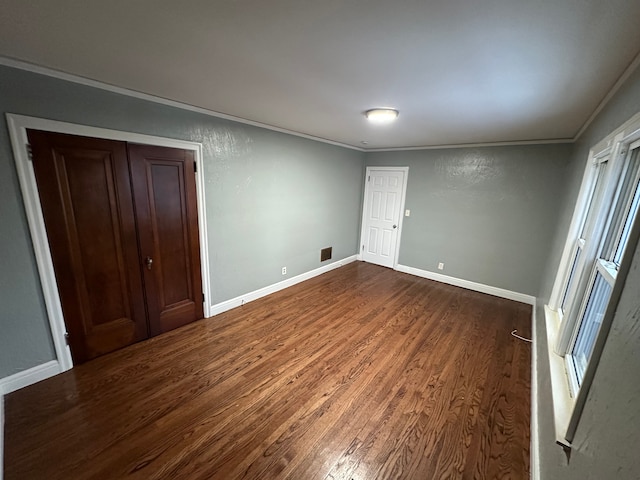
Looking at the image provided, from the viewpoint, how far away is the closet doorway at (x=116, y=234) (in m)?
1.95

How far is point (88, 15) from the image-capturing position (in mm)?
1126

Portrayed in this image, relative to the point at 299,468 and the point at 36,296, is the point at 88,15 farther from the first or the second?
the point at 299,468

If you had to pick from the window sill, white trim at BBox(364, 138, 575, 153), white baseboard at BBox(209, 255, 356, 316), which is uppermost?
white trim at BBox(364, 138, 575, 153)

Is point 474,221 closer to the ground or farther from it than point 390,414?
farther from it

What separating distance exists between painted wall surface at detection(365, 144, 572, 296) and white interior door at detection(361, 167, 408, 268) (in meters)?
0.17

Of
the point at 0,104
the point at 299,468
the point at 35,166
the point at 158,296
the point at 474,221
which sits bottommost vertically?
the point at 299,468

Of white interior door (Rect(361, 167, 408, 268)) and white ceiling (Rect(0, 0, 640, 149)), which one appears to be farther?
white interior door (Rect(361, 167, 408, 268))

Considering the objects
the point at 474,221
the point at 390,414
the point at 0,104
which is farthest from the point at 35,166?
the point at 474,221

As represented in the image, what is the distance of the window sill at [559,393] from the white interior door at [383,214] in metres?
3.06

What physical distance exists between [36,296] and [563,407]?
3494 millimetres

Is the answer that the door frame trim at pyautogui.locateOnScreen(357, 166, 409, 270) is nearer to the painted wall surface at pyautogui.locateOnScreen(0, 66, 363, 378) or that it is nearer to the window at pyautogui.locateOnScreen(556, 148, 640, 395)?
the painted wall surface at pyautogui.locateOnScreen(0, 66, 363, 378)

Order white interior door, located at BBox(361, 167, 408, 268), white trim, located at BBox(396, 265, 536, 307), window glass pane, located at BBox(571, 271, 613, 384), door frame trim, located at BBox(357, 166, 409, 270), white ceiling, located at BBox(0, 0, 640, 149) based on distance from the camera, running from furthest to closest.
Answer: white interior door, located at BBox(361, 167, 408, 268) → door frame trim, located at BBox(357, 166, 409, 270) → white trim, located at BBox(396, 265, 536, 307) → window glass pane, located at BBox(571, 271, 613, 384) → white ceiling, located at BBox(0, 0, 640, 149)

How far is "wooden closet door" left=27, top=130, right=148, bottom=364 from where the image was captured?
1910 mm

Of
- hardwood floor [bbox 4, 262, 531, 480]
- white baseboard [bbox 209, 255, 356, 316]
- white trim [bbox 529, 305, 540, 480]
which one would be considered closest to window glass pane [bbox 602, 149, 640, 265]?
white trim [bbox 529, 305, 540, 480]
